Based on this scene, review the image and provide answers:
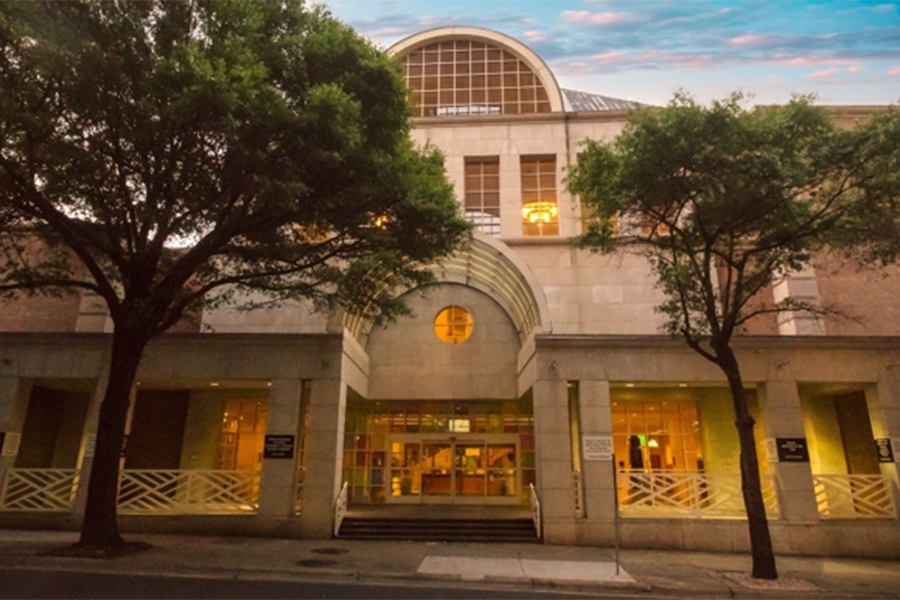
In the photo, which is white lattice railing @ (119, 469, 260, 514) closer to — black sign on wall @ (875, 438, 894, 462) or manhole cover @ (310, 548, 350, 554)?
manhole cover @ (310, 548, 350, 554)

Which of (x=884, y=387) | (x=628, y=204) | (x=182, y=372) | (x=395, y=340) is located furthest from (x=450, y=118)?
(x=884, y=387)

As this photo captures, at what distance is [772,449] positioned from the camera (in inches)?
Result: 595

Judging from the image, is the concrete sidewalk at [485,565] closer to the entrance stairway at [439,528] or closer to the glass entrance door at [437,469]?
the entrance stairway at [439,528]

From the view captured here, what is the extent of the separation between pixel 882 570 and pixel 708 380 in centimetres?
566

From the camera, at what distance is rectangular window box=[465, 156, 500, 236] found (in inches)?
824

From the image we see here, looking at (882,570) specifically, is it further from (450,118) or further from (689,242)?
(450,118)

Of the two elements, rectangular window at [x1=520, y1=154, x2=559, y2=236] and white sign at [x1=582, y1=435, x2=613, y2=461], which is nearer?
white sign at [x1=582, y1=435, x2=613, y2=461]

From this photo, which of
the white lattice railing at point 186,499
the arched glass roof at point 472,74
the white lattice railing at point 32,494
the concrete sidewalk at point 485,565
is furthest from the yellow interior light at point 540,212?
the white lattice railing at point 32,494

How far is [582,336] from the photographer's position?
15.9 meters

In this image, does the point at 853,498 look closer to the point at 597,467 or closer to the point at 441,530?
the point at 597,467

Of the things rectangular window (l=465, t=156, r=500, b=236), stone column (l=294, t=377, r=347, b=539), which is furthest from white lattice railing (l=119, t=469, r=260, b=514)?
rectangular window (l=465, t=156, r=500, b=236)

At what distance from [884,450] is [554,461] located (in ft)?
30.3

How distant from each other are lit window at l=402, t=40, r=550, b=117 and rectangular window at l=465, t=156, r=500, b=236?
278 cm

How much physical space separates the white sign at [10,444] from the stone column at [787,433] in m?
21.8
